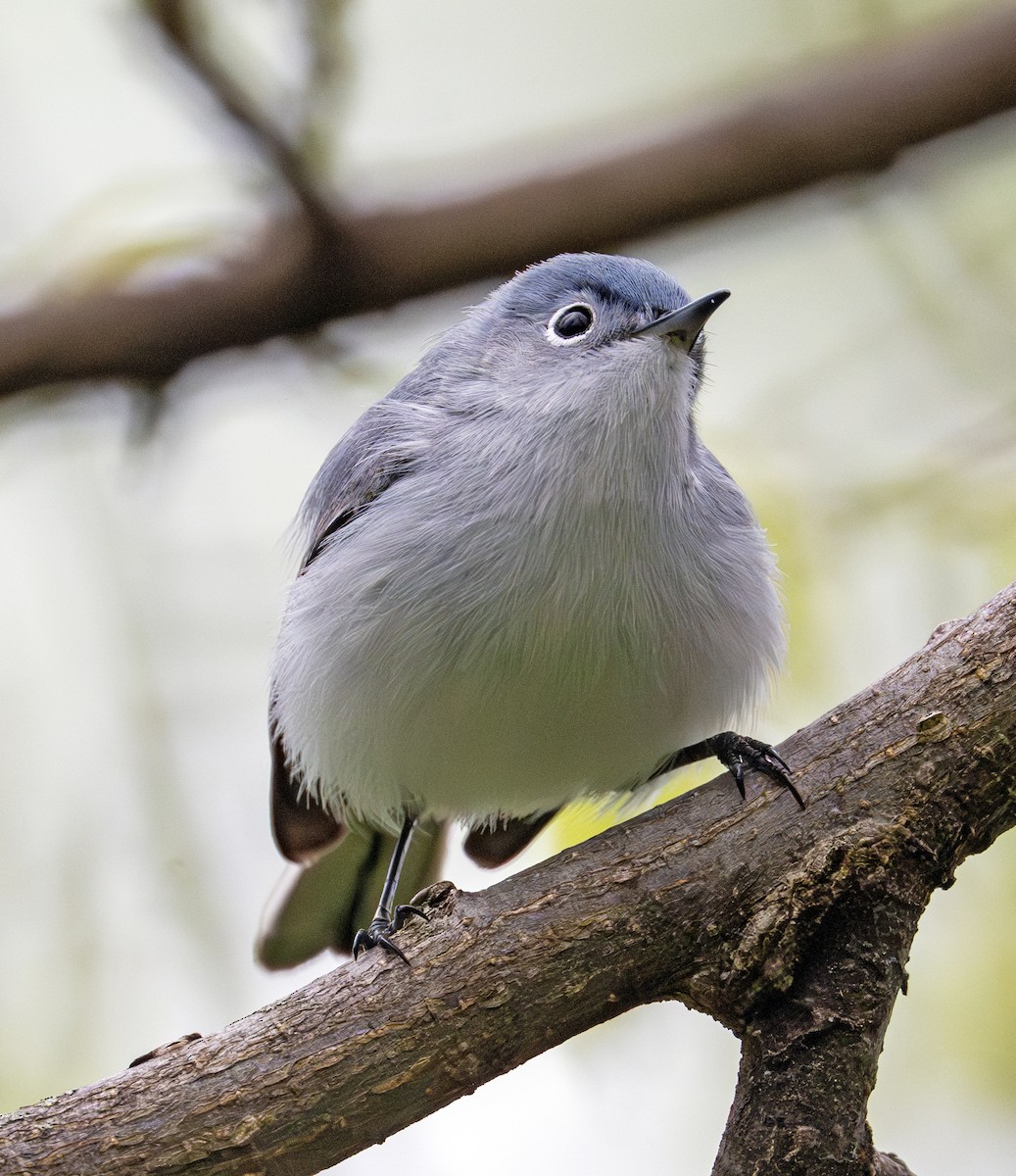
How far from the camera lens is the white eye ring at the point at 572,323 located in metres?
2.57

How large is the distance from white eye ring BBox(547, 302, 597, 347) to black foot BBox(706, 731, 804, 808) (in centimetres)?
89

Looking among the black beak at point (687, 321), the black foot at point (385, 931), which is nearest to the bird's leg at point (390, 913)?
the black foot at point (385, 931)

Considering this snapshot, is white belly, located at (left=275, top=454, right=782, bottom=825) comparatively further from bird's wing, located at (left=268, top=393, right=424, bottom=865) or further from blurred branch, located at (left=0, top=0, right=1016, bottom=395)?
blurred branch, located at (left=0, top=0, right=1016, bottom=395)

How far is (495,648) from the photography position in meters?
2.41

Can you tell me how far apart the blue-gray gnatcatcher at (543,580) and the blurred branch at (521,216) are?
0.22m

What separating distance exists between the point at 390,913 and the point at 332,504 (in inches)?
38.1

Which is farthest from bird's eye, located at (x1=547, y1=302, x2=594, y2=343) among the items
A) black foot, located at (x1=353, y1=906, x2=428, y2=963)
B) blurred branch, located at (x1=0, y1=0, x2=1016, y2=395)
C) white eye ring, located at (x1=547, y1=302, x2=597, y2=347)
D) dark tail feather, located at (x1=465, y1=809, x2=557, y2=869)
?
dark tail feather, located at (x1=465, y1=809, x2=557, y2=869)

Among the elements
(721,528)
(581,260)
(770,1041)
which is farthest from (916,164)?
(770,1041)

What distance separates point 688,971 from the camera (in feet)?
6.83

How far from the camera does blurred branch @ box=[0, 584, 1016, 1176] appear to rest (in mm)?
1928

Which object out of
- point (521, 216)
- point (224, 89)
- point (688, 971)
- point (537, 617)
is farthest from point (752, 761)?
point (224, 89)

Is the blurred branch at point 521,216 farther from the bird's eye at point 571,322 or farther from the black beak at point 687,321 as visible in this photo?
the black beak at point 687,321

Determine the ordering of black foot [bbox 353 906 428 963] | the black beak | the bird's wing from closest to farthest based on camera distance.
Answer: black foot [bbox 353 906 428 963] < the black beak < the bird's wing

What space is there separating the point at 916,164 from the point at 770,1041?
2.10 m
